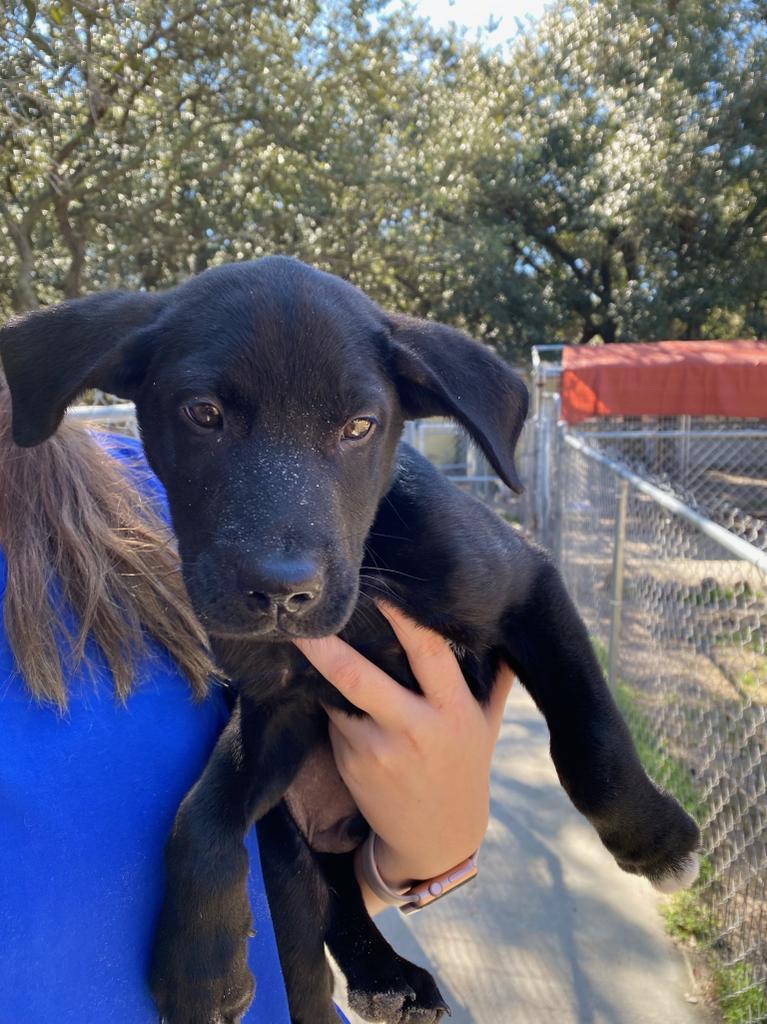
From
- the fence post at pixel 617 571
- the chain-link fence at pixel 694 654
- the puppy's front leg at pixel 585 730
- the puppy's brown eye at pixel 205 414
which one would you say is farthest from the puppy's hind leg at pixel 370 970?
the fence post at pixel 617 571

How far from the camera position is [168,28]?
Answer: 309 inches

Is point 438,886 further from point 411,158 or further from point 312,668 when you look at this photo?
point 411,158

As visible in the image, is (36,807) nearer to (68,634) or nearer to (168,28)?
(68,634)

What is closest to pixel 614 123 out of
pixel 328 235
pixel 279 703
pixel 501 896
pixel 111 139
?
pixel 328 235

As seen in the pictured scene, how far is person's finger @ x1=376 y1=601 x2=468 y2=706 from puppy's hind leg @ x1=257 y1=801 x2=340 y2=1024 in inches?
17.6

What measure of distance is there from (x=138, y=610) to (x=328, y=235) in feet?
38.4

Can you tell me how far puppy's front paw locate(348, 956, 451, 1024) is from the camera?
1.82 metres

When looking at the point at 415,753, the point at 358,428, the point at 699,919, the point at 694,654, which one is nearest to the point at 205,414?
the point at 358,428

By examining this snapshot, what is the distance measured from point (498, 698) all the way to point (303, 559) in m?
0.93

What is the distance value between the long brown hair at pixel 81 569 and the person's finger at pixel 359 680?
217mm

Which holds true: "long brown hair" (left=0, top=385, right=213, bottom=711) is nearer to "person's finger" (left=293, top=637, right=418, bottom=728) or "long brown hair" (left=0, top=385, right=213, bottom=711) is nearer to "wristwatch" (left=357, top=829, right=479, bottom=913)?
"person's finger" (left=293, top=637, right=418, bottom=728)

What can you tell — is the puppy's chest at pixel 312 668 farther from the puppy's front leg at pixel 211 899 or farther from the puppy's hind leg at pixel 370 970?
the puppy's hind leg at pixel 370 970

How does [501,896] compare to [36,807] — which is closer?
[36,807]

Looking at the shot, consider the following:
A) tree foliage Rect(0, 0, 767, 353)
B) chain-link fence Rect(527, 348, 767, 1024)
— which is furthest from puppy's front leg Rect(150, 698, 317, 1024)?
tree foliage Rect(0, 0, 767, 353)
